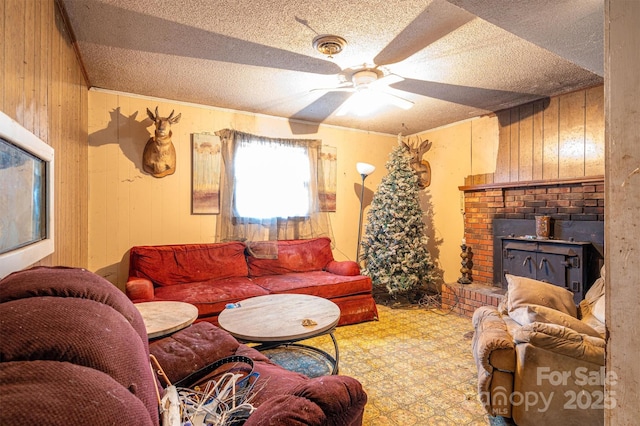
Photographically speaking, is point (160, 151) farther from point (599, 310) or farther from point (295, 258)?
point (599, 310)

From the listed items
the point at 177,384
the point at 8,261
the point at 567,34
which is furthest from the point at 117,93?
the point at 567,34

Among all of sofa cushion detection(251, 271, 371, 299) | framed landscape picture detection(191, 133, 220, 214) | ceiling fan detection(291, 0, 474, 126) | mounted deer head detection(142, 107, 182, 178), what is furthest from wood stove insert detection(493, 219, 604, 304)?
mounted deer head detection(142, 107, 182, 178)

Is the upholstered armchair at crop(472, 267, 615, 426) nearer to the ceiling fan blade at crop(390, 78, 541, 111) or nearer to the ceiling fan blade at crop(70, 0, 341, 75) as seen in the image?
the ceiling fan blade at crop(390, 78, 541, 111)

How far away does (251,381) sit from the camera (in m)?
1.33

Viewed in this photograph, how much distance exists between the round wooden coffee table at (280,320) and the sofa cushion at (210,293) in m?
0.40

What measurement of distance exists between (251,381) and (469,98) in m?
3.50

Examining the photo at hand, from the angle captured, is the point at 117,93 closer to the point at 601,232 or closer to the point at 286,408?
the point at 286,408

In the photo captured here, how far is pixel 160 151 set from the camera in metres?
3.37

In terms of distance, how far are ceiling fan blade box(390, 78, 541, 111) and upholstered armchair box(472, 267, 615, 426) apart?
2225mm

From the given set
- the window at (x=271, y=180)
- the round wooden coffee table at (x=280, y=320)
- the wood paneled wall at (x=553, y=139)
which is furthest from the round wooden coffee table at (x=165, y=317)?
the wood paneled wall at (x=553, y=139)

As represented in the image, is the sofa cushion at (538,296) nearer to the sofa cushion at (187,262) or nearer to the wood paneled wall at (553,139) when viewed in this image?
the wood paneled wall at (553,139)

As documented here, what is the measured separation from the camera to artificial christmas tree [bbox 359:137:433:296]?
Result: 12.9ft

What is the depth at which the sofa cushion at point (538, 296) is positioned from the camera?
86.0 inches

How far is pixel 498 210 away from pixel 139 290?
3958 millimetres
